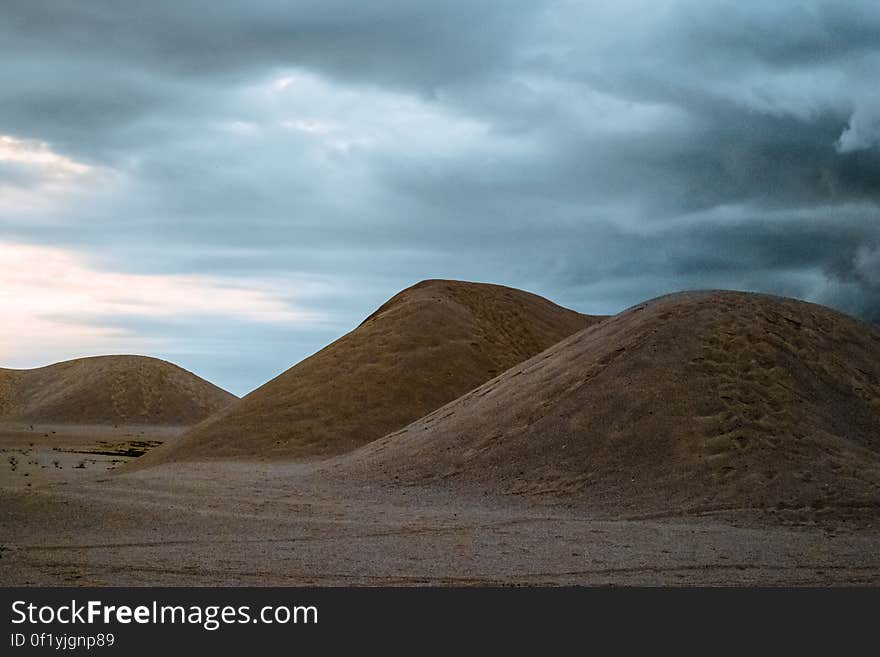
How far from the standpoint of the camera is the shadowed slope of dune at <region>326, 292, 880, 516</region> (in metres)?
18.9

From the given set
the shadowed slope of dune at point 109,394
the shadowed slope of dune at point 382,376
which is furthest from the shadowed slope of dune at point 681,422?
the shadowed slope of dune at point 109,394

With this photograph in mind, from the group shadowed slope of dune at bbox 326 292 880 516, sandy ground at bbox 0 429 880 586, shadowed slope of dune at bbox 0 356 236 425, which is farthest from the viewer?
shadowed slope of dune at bbox 0 356 236 425

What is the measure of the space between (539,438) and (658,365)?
409 cm

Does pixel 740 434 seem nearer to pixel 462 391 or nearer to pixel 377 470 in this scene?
pixel 377 470

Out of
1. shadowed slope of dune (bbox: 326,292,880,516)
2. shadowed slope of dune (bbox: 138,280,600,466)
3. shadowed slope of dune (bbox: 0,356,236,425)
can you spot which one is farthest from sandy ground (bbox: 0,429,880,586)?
shadowed slope of dune (bbox: 0,356,236,425)

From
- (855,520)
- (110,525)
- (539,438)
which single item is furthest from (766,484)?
(110,525)

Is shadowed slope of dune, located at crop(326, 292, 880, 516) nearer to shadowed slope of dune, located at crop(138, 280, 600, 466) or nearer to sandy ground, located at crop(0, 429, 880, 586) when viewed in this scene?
sandy ground, located at crop(0, 429, 880, 586)

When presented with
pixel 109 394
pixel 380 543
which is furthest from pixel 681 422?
pixel 109 394

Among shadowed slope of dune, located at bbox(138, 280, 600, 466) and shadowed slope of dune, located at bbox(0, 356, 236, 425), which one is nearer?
shadowed slope of dune, located at bbox(138, 280, 600, 466)

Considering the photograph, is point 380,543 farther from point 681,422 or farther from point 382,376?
point 382,376

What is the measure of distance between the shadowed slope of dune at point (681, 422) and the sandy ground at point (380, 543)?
1.44 meters

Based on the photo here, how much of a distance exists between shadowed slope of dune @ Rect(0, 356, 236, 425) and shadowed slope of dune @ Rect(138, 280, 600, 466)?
35.0 m

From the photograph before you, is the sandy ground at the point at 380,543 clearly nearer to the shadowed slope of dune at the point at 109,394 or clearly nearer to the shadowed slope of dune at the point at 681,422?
the shadowed slope of dune at the point at 681,422

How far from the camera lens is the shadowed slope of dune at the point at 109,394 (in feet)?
237
